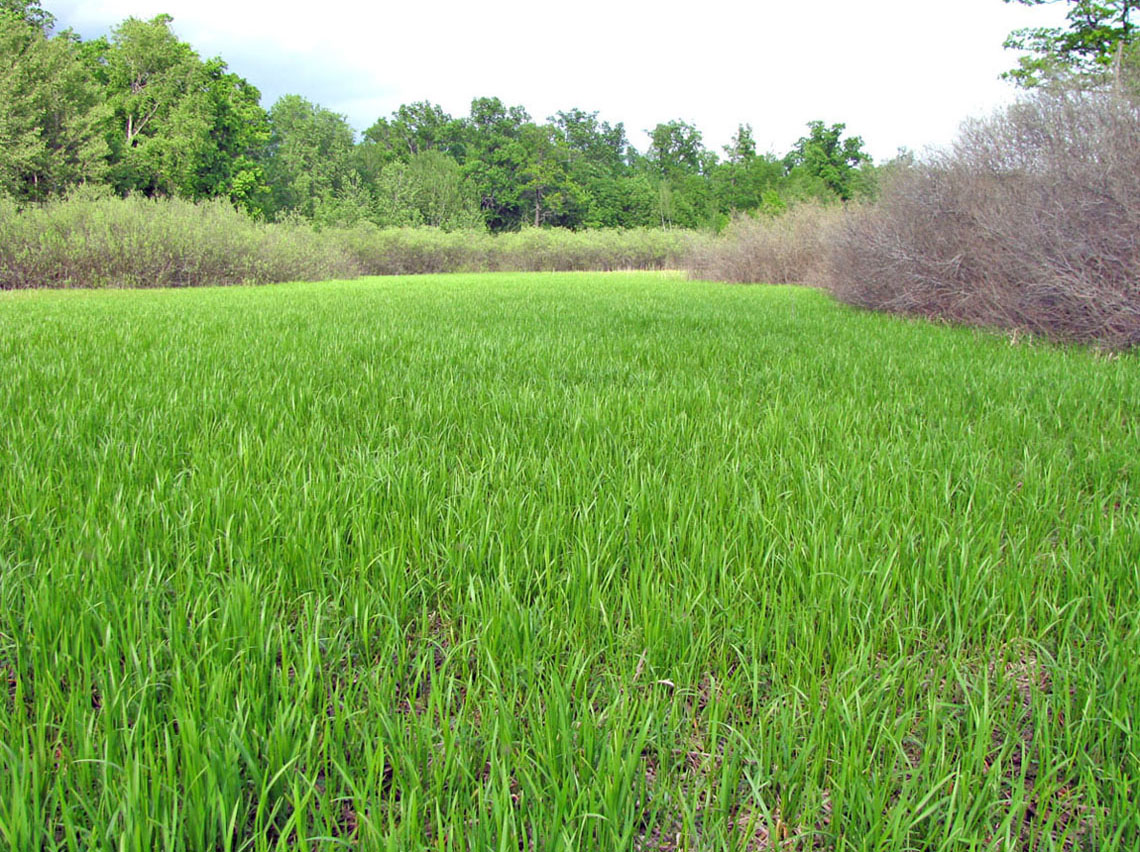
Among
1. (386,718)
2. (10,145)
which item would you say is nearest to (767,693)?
(386,718)

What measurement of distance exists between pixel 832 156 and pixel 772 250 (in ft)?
162

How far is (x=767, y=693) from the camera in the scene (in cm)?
148

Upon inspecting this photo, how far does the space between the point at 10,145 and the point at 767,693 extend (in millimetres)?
36098

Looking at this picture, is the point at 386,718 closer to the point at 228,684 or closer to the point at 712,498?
the point at 228,684

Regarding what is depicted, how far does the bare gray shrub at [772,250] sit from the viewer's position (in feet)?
72.7

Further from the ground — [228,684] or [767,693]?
[228,684]

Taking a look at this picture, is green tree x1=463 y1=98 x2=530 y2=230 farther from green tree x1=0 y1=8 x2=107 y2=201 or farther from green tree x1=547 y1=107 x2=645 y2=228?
green tree x1=0 y1=8 x2=107 y2=201

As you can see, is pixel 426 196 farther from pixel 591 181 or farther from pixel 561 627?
pixel 561 627

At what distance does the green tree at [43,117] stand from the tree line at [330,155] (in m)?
0.07

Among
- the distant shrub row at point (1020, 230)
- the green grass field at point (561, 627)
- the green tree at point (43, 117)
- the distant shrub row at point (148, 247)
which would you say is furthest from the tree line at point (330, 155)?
the green grass field at point (561, 627)

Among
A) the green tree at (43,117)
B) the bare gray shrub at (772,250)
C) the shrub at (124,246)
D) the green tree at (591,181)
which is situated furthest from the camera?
the green tree at (591,181)

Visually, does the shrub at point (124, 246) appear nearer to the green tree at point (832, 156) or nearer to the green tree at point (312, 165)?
the green tree at point (312, 165)

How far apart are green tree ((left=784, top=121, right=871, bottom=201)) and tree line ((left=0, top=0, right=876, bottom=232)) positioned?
163 millimetres

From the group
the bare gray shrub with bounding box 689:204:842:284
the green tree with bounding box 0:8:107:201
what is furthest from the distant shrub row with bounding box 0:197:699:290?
the bare gray shrub with bounding box 689:204:842:284
